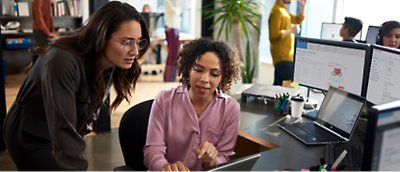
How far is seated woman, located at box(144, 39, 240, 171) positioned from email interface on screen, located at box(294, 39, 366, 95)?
0.79 meters

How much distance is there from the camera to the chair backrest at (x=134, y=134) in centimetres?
169

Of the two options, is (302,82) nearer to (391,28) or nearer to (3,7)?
(391,28)

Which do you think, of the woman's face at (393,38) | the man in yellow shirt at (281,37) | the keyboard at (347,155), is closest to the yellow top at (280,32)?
the man in yellow shirt at (281,37)

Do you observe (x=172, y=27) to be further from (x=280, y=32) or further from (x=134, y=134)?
(x=134, y=134)

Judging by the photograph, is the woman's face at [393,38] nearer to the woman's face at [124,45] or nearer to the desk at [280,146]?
the desk at [280,146]

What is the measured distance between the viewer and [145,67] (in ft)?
18.9

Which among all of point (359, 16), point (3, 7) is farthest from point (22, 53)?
point (359, 16)

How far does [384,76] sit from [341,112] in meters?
0.32

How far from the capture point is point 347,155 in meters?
1.58

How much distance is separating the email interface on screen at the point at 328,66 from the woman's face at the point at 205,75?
87cm

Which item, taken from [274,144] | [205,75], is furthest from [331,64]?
[205,75]

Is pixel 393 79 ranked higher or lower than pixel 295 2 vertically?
lower

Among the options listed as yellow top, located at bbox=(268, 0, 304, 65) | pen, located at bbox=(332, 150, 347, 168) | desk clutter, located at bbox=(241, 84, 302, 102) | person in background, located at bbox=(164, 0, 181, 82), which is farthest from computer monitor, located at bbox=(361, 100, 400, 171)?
person in background, located at bbox=(164, 0, 181, 82)

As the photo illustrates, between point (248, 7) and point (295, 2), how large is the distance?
0.62 metres
